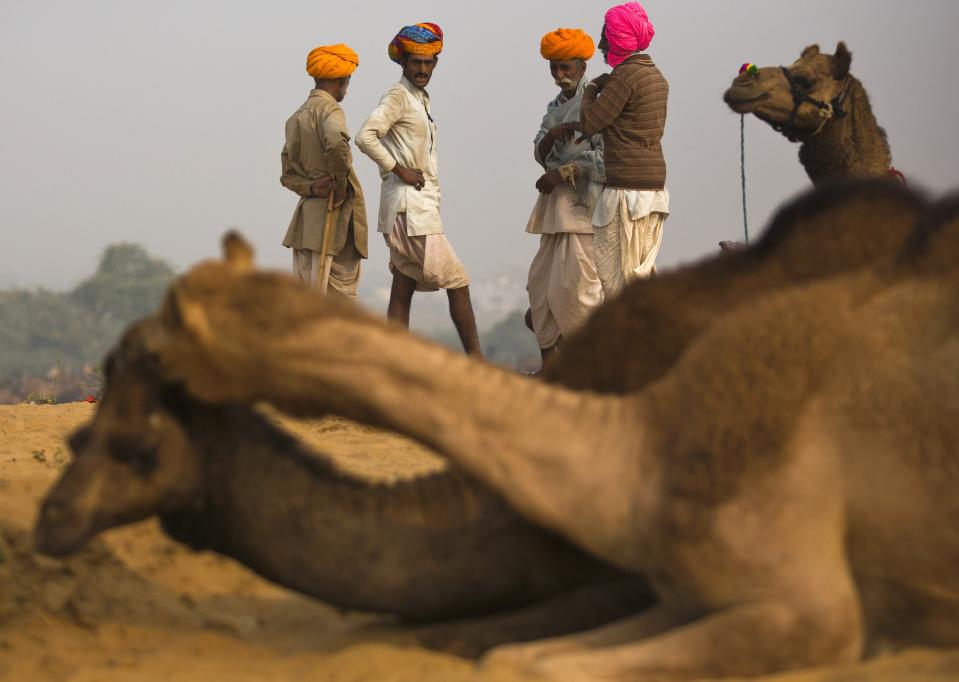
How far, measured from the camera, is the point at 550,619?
137 inches

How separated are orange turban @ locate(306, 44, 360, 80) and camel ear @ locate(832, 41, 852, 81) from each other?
3.86 metres

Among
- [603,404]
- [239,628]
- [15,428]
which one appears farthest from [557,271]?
[603,404]

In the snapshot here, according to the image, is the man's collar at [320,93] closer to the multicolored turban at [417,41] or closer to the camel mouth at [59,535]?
the multicolored turban at [417,41]

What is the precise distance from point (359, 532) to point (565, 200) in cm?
665

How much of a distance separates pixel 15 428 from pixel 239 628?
414 cm

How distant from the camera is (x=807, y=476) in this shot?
3074mm

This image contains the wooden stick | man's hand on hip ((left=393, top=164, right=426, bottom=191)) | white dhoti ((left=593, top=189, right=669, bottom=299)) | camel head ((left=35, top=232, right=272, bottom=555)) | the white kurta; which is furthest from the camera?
the wooden stick

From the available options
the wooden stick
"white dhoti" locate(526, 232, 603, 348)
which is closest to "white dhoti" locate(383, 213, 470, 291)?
the wooden stick

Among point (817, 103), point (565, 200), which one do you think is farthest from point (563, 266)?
point (817, 103)

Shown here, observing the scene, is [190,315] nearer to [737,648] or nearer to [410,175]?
[737,648]

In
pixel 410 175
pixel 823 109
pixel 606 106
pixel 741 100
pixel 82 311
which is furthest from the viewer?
pixel 82 311

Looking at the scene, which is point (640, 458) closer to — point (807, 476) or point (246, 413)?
point (807, 476)

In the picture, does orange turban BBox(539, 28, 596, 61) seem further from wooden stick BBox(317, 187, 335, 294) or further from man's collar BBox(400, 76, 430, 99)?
wooden stick BBox(317, 187, 335, 294)

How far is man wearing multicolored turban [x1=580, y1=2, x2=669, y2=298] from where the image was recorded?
9.02 m
